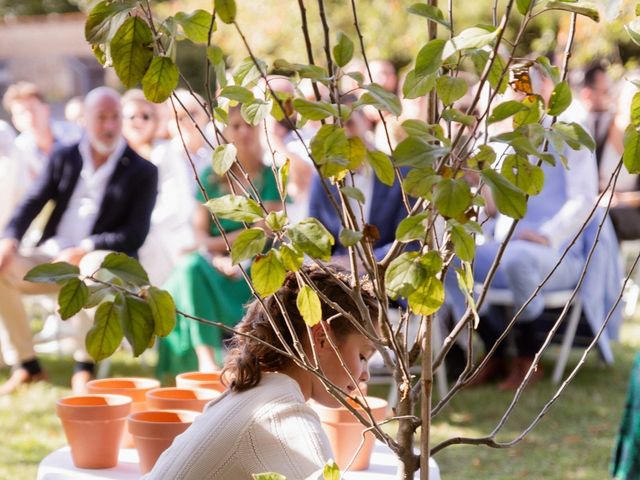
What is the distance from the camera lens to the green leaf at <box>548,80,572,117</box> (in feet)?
4.00

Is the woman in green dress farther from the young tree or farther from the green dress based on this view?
the young tree

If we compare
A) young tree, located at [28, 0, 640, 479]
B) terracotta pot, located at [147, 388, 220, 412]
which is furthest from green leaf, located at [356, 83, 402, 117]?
terracotta pot, located at [147, 388, 220, 412]

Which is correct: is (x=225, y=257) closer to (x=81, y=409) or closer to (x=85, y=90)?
(x=81, y=409)

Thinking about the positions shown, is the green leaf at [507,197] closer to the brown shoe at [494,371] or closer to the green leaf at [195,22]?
the green leaf at [195,22]

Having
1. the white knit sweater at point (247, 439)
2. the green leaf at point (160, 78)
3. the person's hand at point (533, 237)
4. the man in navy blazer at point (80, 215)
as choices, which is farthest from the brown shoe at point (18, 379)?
the green leaf at point (160, 78)

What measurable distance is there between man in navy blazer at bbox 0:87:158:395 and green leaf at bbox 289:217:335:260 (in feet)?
16.1

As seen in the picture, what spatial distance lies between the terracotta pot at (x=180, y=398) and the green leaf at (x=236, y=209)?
109 centimetres

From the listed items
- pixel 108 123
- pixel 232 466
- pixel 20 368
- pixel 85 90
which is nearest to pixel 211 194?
pixel 108 123

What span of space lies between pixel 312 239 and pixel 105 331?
23cm

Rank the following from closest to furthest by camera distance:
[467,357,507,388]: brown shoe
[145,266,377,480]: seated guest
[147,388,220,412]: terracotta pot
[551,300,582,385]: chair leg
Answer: [145,266,377,480]: seated guest < [147,388,220,412]: terracotta pot < [551,300,582,385]: chair leg < [467,357,507,388]: brown shoe

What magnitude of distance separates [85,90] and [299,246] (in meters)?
35.4

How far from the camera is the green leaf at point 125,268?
1067 millimetres

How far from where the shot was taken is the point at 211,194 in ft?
18.6

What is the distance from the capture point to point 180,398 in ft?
7.39
